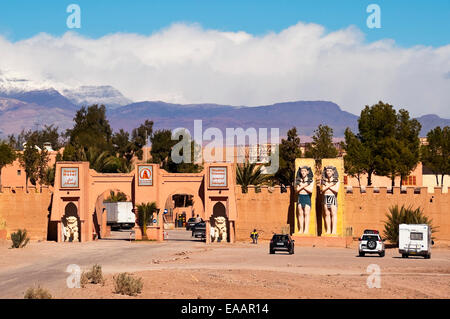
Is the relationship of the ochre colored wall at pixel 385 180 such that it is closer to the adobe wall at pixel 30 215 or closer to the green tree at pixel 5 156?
the green tree at pixel 5 156

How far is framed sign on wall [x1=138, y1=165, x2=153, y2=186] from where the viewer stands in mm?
63531

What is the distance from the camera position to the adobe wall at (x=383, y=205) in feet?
207

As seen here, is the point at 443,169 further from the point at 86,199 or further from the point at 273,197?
the point at 86,199

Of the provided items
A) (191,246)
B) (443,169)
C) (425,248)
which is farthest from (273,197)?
(443,169)

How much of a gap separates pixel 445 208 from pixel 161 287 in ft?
118

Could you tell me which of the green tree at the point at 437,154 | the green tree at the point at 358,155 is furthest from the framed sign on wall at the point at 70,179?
the green tree at the point at 437,154

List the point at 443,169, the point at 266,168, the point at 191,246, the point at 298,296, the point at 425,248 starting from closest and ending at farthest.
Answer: the point at 298,296 < the point at 425,248 < the point at 191,246 < the point at 266,168 < the point at 443,169

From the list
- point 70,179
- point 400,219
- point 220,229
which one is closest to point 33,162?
point 70,179

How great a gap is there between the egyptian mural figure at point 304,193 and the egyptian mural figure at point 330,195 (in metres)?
0.98

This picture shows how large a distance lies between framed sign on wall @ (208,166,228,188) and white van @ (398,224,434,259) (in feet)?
53.6

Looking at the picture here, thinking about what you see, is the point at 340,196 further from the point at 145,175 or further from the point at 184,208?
the point at 184,208

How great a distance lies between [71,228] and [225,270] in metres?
26.5

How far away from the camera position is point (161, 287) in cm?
3244

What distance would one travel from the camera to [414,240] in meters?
50.6
